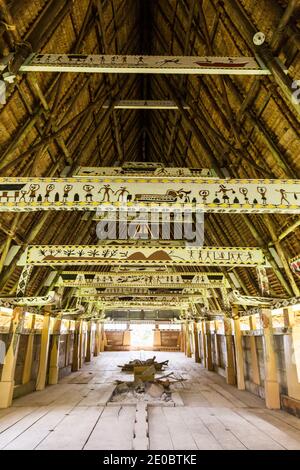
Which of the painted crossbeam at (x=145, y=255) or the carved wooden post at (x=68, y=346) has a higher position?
the painted crossbeam at (x=145, y=255)

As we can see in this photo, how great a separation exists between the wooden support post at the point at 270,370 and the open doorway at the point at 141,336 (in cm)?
2614

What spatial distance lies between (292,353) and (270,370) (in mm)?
915

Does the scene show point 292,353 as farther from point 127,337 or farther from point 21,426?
point 127,337

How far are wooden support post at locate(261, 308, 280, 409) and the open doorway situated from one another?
26.1 m

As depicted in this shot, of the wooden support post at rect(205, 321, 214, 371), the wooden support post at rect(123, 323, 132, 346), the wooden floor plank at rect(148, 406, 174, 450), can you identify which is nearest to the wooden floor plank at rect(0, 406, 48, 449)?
the wooden floor plank at rect(148, 406, 174, 450)

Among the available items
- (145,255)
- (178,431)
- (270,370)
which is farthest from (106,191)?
(270,370)

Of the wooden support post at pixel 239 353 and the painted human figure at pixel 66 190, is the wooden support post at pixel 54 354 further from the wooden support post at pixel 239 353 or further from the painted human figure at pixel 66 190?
the painted human figure at pixel 66 190

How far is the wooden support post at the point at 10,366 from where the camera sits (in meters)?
8.65

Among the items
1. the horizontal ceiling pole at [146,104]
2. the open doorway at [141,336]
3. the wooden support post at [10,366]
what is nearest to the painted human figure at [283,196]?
the horizontal ceiling pole at [146,104]

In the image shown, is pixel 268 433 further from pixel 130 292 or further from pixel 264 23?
pixel 130 292

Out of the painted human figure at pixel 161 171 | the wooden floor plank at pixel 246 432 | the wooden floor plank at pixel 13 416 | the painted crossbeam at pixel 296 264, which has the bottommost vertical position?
the wooden floor plank at pixel 13 416

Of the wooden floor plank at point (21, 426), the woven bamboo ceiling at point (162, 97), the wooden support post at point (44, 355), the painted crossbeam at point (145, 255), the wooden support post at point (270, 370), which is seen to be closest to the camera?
the woven bamboo ceiling at point (162, 97)

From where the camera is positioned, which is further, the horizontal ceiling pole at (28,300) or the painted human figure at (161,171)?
the horizontal ceiling pole at (28,300)

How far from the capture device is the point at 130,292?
47.0ft
